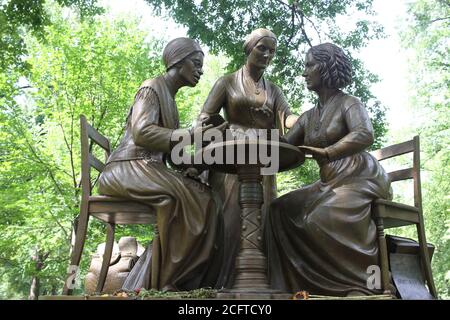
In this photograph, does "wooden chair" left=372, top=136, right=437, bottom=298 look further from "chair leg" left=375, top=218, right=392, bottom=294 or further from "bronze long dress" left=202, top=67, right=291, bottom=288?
"bronze long dress" left=202, top=67, right=291, bottom=288

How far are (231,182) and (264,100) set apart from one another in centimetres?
82

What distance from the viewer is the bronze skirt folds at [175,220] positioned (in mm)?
4598

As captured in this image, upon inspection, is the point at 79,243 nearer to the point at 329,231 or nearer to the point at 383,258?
the point at 329,231

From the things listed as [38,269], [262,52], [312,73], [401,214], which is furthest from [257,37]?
[38,269]

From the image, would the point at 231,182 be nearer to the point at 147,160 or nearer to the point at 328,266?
the point at 147,160

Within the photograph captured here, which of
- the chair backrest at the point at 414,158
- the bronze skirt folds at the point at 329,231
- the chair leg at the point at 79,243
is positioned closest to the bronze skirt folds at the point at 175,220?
the chair leg at the point at 79,243

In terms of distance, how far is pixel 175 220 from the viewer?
182 inches

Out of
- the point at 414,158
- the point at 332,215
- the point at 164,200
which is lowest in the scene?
the point at 332,215

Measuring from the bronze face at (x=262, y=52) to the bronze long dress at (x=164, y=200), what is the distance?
0.98 m

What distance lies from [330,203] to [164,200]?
4.24 feet

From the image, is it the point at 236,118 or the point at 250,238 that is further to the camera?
the point at 236,118

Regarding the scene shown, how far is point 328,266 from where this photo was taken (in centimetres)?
457

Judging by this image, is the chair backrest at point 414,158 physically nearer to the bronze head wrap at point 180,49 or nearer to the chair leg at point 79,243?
the bronze head wrap at point 180,49
